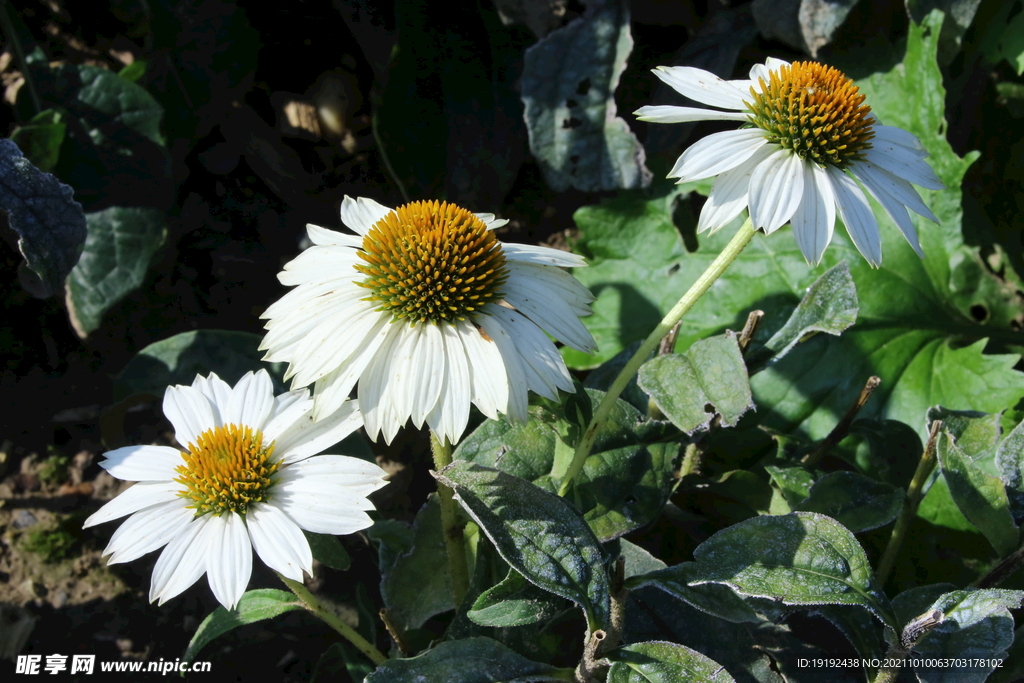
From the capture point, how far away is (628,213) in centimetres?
259

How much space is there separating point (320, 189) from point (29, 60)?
983 mm

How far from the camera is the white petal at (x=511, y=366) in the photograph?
1.30 m

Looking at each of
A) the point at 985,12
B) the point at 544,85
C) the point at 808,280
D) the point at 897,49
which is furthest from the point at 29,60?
the point at 985,12

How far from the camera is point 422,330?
1332mm

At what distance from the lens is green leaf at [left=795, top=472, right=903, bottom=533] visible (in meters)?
1.69

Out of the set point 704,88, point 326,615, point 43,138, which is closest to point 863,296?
point 704,88

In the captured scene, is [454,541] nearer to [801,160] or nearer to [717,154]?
[717,154]

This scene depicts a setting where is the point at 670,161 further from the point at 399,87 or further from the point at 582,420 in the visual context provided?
the point at 582,420

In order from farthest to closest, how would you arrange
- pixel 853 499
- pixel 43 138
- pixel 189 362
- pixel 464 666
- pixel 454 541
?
pixel 43 138 → pixel 189 362 → pixel 853 499 → pixel 454 541 → pixel 464 666

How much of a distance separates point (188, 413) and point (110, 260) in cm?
104

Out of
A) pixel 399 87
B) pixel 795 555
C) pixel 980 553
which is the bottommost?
pixel 980 553

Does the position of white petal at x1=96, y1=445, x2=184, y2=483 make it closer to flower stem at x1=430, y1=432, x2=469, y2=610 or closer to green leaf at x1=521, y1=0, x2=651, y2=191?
flower stem at x1=430, y1=432, x2=469, y2=610

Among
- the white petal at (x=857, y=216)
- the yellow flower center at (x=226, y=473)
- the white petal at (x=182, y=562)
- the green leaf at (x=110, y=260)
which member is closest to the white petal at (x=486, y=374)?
the yellow flower center at (x=226, y=473)

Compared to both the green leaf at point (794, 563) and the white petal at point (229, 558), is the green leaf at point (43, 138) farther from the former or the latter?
the green leaf at point (794, 563)
